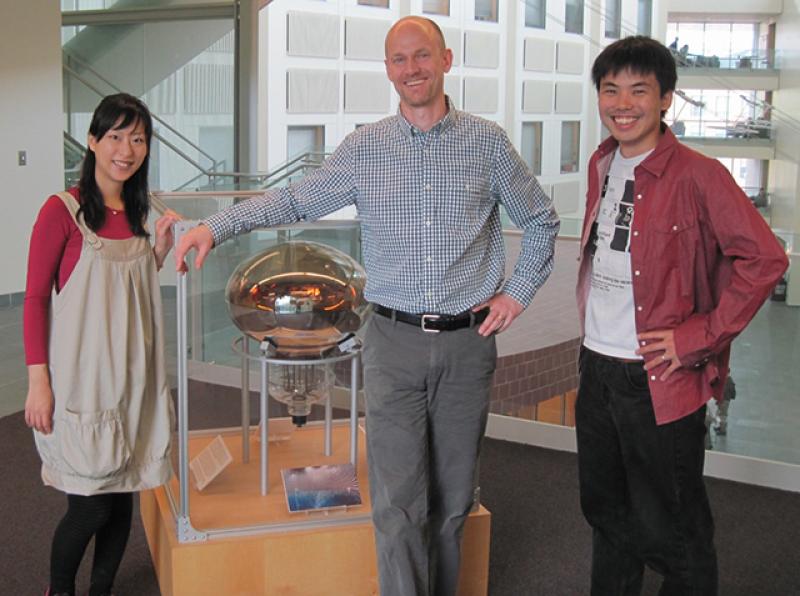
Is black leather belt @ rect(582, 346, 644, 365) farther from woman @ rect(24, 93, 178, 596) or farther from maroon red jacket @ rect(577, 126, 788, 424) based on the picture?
woman @ rect(24, 93, 178, 596)

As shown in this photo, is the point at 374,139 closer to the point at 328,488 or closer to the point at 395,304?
the point at 395,304

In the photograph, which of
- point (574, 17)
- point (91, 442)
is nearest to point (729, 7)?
point (574, 17)

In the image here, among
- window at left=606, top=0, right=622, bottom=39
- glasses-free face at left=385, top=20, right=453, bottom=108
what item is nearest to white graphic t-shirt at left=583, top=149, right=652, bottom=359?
glasses-free face at left=385, top=20, right=453, bottom=108

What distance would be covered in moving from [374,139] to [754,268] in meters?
0.93

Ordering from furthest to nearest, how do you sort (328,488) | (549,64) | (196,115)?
(196,115) < (549,64) < (328,488)

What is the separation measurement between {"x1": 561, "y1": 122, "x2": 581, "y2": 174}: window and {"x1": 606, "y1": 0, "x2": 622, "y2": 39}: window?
47cm

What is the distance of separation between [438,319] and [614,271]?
42 centimetres

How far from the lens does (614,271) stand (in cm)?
232

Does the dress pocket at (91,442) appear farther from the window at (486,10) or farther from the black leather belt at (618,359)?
the window at (486,10)

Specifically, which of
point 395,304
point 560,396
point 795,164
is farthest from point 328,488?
point 795,164

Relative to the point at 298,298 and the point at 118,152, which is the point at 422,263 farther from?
the point at 118,152

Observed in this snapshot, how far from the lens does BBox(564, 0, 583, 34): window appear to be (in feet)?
16.5

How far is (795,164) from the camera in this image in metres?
4.51

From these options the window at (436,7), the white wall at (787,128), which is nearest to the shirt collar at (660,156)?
the white wall at (787,128)
